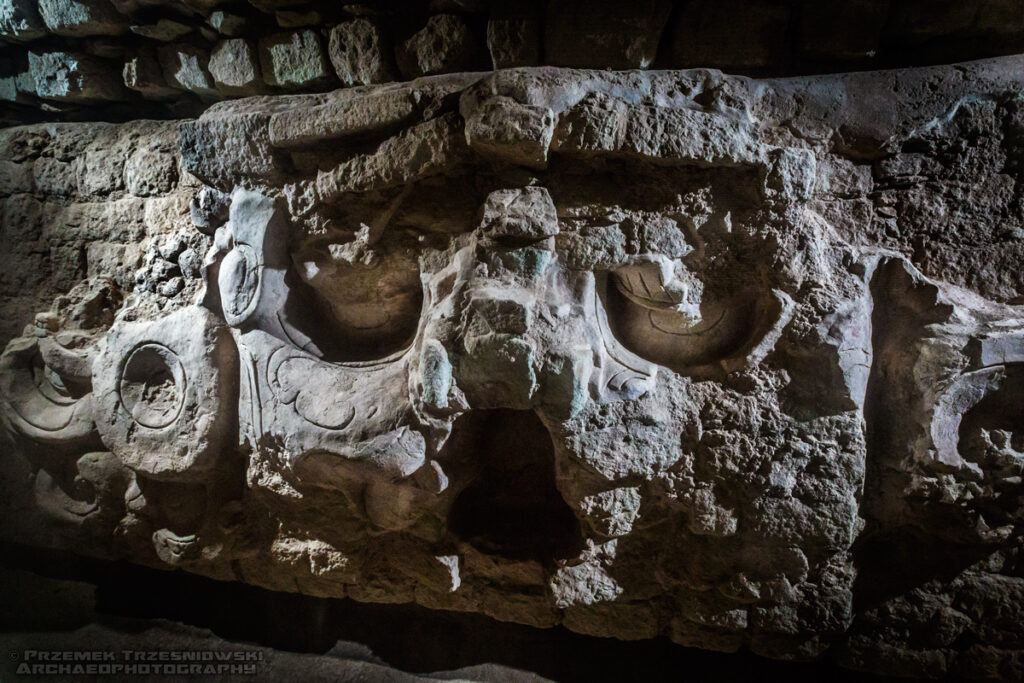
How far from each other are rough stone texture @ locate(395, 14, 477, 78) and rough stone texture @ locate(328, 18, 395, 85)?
0.16ft

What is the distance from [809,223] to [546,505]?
3.11 feet

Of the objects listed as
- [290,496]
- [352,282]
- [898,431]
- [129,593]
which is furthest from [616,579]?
[129,593]

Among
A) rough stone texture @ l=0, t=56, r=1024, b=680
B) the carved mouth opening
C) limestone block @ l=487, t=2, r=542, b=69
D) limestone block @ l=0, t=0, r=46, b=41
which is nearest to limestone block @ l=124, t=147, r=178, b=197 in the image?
rough stone texture @ l=0, t=56, r=1024, b=680

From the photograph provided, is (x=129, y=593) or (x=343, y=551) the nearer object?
(x=343, y=551)

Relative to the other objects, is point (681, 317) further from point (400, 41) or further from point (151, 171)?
point (151, 171)

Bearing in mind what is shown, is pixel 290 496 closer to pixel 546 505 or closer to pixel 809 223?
pixel 546 505

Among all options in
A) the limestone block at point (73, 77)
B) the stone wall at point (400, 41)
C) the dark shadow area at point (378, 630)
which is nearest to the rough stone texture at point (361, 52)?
the stone wall at point (400, 41)

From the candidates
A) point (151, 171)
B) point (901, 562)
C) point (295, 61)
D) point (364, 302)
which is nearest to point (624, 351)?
point (364, 302)

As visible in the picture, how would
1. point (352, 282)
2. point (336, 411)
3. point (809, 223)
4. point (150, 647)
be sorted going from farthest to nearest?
point (150, 647) → point (352, 282) → point (336, 411) → point (809, 223)

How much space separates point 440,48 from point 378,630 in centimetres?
173

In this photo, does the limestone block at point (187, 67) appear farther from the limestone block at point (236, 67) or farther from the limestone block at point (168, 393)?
the limestone block at point (168, 393)

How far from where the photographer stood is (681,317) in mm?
1325

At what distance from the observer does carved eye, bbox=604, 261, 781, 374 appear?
50.6 inches

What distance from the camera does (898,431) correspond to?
1.27 m
